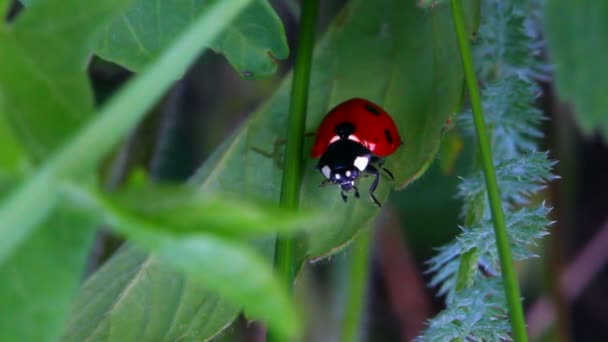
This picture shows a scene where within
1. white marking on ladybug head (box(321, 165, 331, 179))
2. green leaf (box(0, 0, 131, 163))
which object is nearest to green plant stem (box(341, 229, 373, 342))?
white marking on ladybug head (box(321, 165, 331, 179))

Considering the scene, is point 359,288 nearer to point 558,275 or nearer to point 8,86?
point 558,275

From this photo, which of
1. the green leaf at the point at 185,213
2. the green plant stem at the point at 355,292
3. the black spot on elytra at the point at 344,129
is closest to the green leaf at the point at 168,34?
the black spot on elytra at the point at 344,129

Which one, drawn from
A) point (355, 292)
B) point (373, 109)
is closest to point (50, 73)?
point (373, 109)

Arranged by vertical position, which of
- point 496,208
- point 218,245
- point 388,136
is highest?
point 388,136

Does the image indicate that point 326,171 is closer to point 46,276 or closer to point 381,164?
point 381,164

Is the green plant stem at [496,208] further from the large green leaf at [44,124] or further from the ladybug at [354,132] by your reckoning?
the large green leaf at [44,124]
